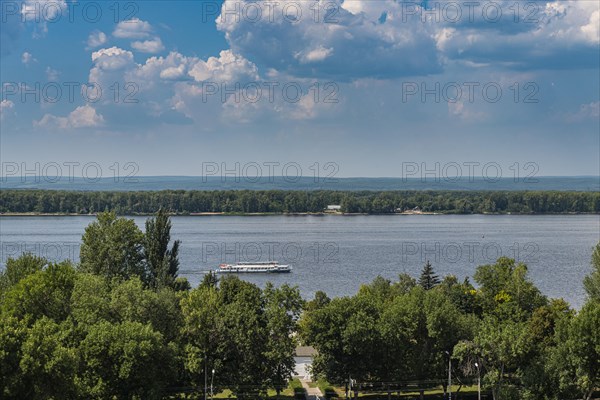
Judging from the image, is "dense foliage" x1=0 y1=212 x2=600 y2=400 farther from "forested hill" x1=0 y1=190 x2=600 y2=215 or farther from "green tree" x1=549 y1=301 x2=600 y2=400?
"forested hill" x1=0 y1=190 x2=600 y2=215

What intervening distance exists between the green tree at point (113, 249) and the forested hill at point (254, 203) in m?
114

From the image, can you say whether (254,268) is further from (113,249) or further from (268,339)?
(268,339)

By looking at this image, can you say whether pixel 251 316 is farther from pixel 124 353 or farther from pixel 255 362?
pixel 124 353

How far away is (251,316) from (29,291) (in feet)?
30.3

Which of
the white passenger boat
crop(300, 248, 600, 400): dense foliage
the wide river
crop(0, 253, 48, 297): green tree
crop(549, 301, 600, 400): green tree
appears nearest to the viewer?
crop(549, 301, 600, 400): green tree

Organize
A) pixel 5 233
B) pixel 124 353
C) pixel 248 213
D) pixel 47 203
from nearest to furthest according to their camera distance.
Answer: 1. pixel 124 353
2. pixel 5 233
3. pixel 47 203
4. pixel 248 213

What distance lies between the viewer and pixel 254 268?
297ft

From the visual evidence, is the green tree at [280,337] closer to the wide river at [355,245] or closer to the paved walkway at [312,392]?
the paved walkway at [312,392]

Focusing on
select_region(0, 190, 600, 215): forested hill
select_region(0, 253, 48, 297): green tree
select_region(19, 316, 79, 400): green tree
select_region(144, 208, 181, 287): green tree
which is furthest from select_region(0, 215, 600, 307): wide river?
select_region(19, 316, 79, 400): green tree

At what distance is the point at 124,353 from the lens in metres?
29.3

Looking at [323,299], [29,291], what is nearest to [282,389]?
[29,291]

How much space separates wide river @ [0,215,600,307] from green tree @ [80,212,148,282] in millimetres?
20068

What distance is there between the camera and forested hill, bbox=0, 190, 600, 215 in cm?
16800

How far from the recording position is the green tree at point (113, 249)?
4784cm
